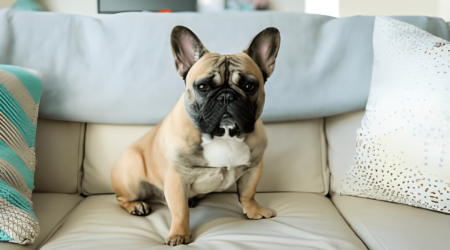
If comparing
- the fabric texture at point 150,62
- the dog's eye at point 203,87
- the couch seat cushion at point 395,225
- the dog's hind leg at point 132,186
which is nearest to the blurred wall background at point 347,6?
the fabric texture at point 150,62

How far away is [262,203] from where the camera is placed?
108 centimetres

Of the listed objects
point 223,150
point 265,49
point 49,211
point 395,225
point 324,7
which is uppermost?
point 324,7

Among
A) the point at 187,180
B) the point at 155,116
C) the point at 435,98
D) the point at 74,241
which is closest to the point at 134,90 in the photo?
the point at 155,116

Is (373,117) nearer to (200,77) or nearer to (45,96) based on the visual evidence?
(200,77)

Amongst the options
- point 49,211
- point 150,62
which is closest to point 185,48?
point 150,62

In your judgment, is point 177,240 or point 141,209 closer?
point 177,240

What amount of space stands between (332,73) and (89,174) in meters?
0.89

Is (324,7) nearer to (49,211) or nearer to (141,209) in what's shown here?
(141,209)

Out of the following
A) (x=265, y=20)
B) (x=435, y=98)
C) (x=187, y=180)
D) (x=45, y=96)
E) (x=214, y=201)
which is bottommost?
(x=214, y=201)

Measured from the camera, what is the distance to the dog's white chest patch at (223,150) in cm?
88

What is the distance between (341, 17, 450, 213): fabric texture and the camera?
2.95ft

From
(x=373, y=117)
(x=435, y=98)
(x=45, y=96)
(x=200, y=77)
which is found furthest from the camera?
(x=45, y=96)

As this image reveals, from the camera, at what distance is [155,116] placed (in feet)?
3.84

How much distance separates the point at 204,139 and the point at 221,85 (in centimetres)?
15
